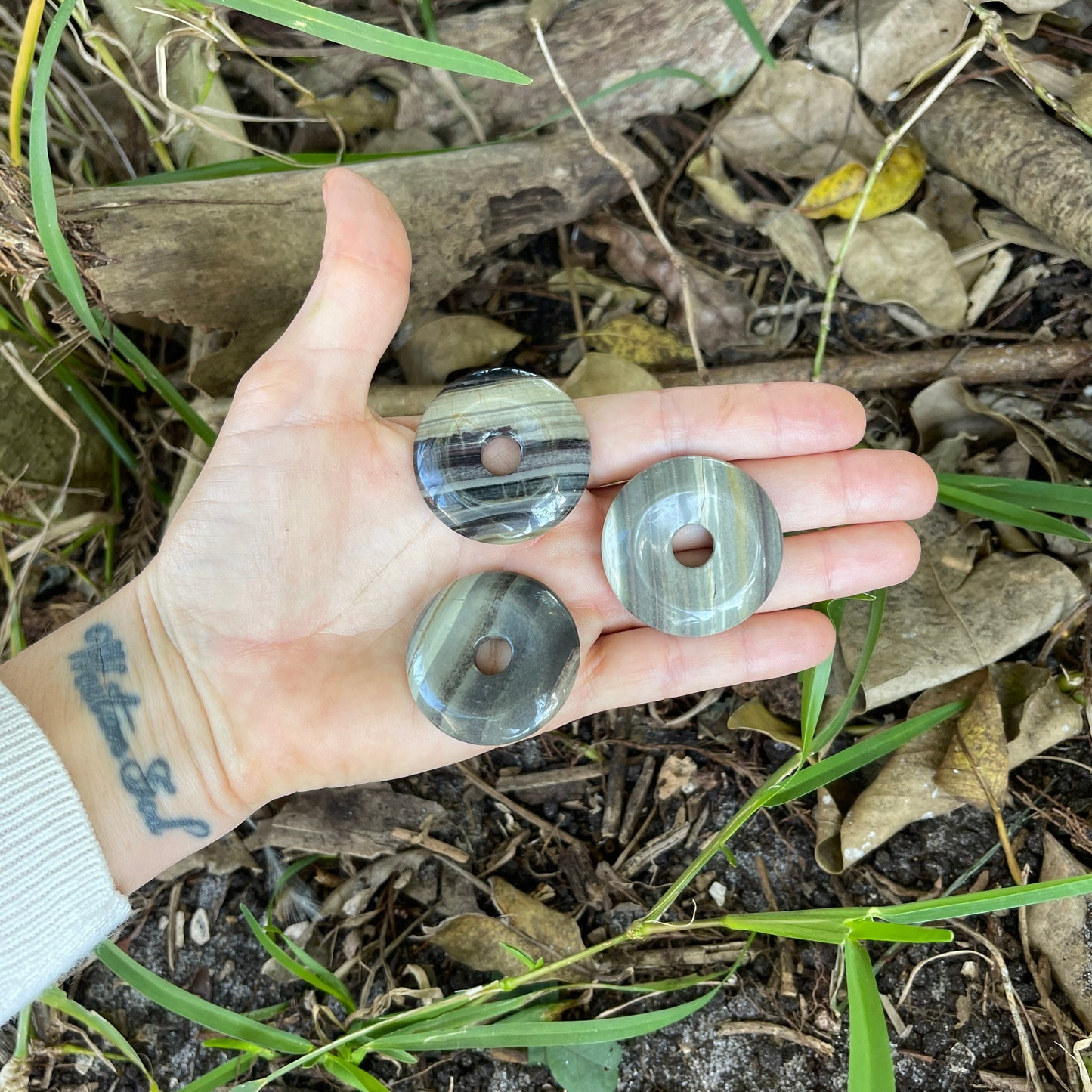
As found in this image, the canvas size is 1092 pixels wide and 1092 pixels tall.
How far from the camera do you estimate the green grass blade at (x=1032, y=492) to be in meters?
2.08

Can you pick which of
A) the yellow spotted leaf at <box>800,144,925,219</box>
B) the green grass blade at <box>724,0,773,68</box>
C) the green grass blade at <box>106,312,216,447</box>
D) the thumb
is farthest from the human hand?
the green grass blade at <box>724,0,773,68</box>

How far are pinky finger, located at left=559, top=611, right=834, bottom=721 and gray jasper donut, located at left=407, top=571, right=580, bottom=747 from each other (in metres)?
0.11

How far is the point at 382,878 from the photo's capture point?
91.0 inches

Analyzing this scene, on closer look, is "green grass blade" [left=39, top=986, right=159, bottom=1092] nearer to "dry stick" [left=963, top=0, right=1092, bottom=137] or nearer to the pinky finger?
the pinky finger

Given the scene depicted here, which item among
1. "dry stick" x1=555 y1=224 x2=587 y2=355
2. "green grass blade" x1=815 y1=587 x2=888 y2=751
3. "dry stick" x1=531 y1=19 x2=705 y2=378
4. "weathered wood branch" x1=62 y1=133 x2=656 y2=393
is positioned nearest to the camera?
"green grass blade" x1=815 y1=587 x2=888 y2=751

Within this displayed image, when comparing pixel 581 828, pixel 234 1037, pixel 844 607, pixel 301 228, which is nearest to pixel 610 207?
pixel 301 228

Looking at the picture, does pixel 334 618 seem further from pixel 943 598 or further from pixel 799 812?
pixel 943 598

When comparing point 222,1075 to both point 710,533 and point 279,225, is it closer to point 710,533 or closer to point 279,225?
point 710,533

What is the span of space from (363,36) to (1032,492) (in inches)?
65.8

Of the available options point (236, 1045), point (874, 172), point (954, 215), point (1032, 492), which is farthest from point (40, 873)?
point (954, 215)

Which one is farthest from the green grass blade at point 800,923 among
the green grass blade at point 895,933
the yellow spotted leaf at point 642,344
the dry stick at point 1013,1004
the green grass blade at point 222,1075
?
the yellow spotted leaf at point 642,344

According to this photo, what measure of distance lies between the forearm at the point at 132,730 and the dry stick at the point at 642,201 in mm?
1424

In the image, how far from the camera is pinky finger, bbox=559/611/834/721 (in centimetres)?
210

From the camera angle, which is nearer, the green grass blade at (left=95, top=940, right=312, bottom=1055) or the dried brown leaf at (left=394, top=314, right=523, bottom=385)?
the green grass blade at (left=95, top=940, right=312, bottom=1055)
